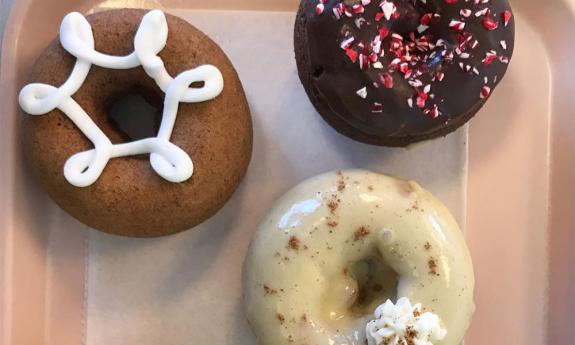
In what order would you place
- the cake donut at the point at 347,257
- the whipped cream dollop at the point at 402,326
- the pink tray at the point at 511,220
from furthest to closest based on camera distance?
the pink tray at the point at 511,220
the cake donut at the point at 347,257
the whipped cream dollop at the point at 402,326

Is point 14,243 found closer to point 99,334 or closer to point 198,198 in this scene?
point 99,334

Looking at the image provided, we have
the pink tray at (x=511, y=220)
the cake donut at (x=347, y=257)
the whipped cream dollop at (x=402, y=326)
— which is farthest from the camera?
the pink tray at (x=511, y=220)

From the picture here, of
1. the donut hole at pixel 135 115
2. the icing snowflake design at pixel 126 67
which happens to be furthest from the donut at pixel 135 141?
the donut hole at pixel 135 115

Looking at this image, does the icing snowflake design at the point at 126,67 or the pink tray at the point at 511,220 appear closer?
the icing snowflake design at the point at 126,67

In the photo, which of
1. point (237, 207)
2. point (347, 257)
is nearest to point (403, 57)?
point (347, 257)

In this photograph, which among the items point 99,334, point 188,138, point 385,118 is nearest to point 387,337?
point 385,118

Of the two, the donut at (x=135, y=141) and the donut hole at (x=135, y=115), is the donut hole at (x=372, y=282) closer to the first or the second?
the donut at (x=135, y=141)
